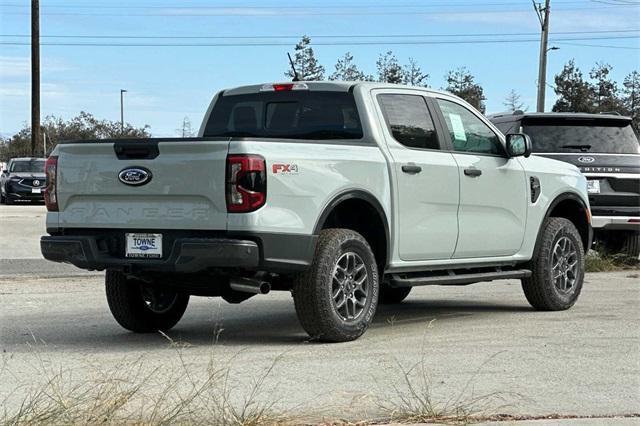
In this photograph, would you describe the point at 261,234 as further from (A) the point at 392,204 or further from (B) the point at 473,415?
(B) the point at 473,415

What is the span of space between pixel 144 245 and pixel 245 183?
36.6 inches

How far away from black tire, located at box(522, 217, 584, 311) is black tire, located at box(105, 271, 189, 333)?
332 centimetres

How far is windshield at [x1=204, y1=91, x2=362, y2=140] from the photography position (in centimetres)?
833

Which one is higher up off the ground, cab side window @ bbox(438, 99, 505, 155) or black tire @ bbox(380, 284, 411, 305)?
cab side window @ bbox(438, 99, 505, 155)

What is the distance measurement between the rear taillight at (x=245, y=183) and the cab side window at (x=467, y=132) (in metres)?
2.48

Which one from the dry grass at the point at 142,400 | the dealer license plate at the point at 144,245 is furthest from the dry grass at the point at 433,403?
the dealer license plate at the point at 144,245

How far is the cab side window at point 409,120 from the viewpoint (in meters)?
8.37

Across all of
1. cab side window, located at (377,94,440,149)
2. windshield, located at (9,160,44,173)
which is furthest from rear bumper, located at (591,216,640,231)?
windshield, located at (9,160,44,173)

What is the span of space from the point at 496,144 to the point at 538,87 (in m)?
31.9

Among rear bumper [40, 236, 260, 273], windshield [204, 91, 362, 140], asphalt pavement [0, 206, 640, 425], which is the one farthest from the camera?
windshield [204, 91, 362, 140]

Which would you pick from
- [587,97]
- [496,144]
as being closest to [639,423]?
[496,144]

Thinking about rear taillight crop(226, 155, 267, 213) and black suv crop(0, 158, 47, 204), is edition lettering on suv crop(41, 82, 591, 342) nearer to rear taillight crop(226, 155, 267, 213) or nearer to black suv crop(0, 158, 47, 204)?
rear taillight crop(226, 155, 267, 213)

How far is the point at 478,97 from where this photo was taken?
44000 mm

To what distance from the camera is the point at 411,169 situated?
26.8 feet
